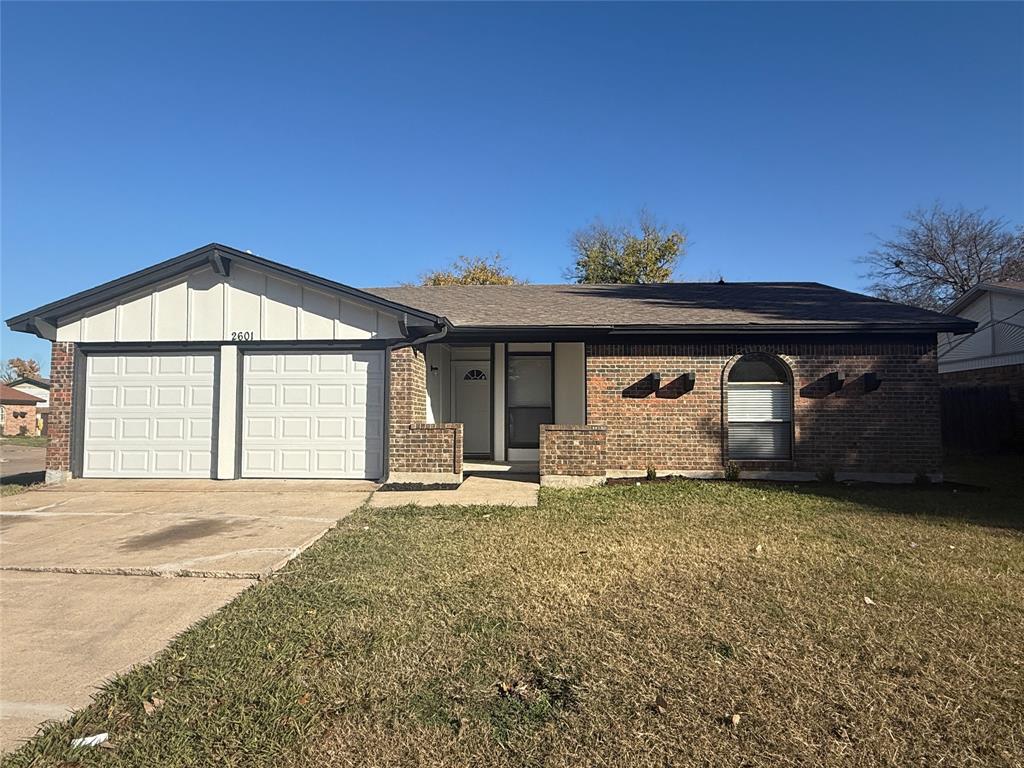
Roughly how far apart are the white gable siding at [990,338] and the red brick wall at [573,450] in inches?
561

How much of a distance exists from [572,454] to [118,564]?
6.39 metres

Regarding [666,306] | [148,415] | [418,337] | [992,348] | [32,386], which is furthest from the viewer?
[32,386]

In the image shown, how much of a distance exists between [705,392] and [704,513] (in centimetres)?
348

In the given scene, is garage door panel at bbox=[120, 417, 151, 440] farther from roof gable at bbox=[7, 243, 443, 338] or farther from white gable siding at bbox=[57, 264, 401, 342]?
roof gable at bbox=[7, 243, 443, 338]

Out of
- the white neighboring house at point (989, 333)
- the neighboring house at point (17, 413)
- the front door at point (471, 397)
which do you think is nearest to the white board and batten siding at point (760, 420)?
the front door at point (471, 397)

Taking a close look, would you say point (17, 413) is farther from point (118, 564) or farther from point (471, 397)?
point (118, 564)

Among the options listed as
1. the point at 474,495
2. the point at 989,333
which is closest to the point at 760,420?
the point at 474,495

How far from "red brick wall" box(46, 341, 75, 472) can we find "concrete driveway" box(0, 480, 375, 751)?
863mm

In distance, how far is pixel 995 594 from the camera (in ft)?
14.6

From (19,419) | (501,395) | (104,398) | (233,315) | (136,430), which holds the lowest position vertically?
(19,419)

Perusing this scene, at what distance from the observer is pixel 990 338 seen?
17.9 m

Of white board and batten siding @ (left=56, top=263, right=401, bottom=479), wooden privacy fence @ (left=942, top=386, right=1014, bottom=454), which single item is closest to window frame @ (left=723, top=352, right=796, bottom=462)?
white board and batten siding @ (left=56, top=263, right=401, bottom=479)

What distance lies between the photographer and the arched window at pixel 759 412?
10398 millimetres

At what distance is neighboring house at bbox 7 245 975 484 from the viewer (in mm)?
9734
